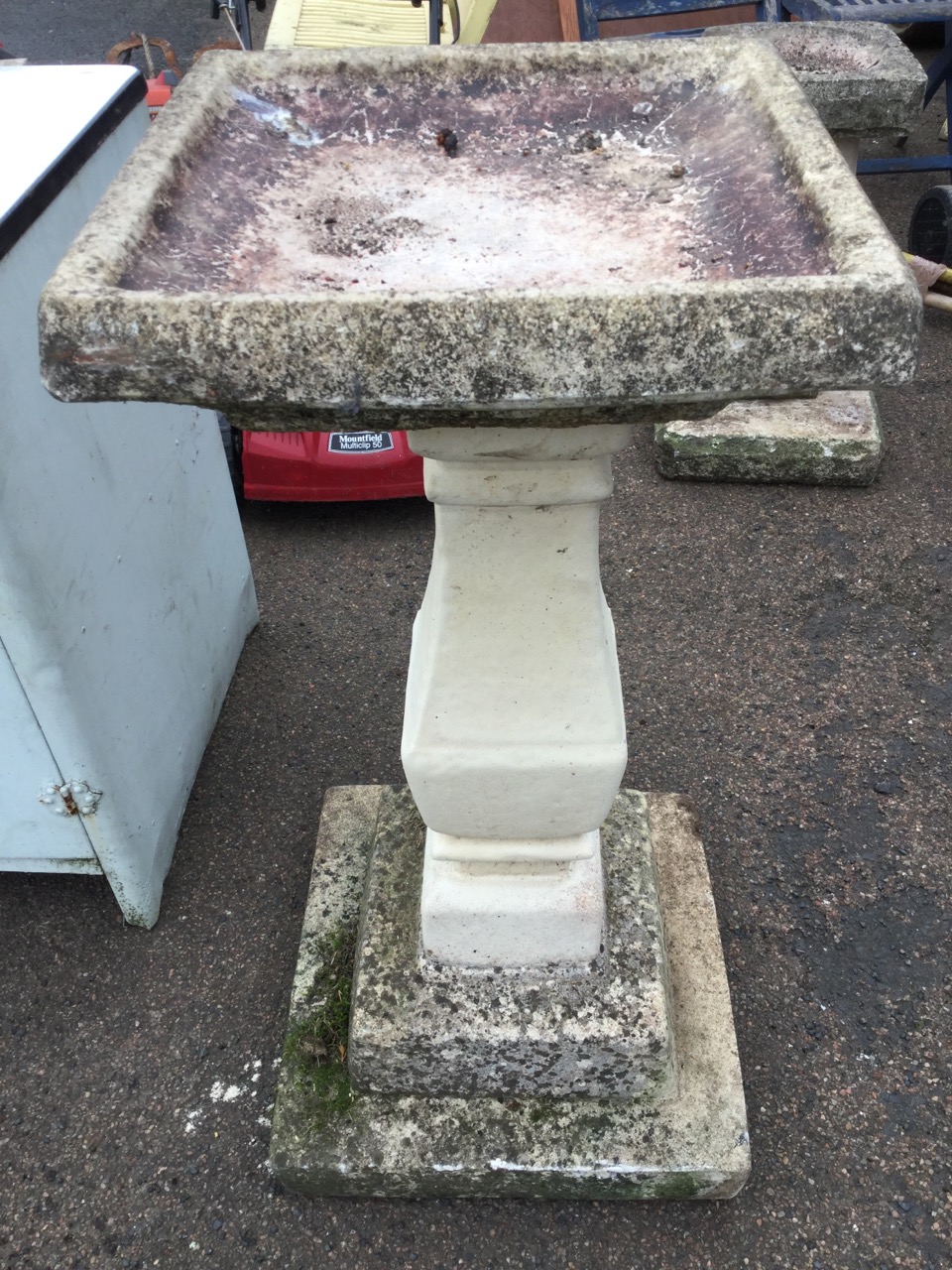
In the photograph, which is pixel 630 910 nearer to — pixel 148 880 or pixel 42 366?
pixel 148 880

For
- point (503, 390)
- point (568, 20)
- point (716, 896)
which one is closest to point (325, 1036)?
point (716, 896)

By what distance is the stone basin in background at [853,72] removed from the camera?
3.03 m

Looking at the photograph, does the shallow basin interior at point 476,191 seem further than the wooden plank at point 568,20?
No

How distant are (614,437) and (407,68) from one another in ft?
2.23

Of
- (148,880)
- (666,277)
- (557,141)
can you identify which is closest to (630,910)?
(148,880)

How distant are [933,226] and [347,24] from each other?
104 inches

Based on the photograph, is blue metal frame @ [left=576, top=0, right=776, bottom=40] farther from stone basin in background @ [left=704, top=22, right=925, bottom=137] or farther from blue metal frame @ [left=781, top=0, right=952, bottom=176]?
stone basin in background @ [left=704, top=22, right=925, bottom=137]

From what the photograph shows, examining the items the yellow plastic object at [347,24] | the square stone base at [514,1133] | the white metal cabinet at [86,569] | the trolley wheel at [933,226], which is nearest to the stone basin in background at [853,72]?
the trolley wheel at [933,226]

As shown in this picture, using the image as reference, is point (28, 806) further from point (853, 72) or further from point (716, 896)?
point (853, 72)

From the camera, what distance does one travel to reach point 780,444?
10.6 feet

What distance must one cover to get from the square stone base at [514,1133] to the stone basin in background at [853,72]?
2568mm

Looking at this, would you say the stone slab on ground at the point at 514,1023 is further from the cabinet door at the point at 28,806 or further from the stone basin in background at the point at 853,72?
the stone basin in background at the point at 853,72

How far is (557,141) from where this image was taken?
1.45m

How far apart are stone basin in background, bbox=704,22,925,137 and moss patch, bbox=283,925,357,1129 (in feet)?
8.45
